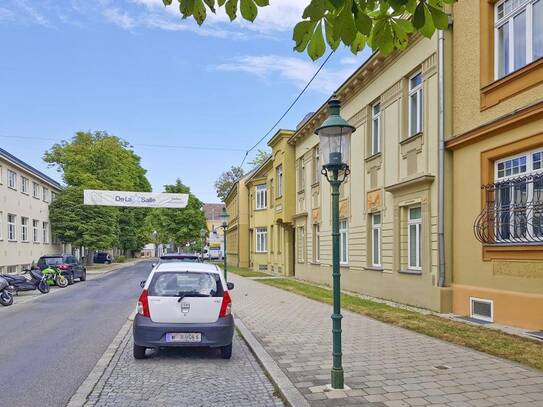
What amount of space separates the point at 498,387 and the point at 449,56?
8.91 m

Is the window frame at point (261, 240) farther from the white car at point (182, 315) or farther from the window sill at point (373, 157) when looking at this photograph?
the white car at point (182, 315)

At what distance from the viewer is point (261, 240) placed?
39.9 metres

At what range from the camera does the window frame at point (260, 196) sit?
130ft

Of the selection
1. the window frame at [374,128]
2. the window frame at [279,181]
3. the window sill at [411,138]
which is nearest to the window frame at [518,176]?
the window sill at [411,138]

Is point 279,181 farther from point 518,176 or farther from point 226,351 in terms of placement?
point 226,351

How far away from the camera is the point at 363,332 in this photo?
9.96 meters

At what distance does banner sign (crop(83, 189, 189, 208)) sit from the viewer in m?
35.8

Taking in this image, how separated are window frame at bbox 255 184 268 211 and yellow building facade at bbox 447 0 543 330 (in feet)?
89.8

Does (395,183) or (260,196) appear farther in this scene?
(260,196)

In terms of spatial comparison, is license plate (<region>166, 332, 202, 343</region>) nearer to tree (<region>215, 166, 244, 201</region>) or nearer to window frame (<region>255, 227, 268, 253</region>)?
window frame (<region>255, 227, 268, 253</region>)

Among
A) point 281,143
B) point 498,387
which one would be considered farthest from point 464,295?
point 281,143

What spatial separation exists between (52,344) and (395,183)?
10005 mm

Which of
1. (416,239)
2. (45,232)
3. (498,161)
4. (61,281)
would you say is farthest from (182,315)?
(45,232)

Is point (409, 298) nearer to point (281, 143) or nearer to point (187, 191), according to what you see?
point (281, 143)
